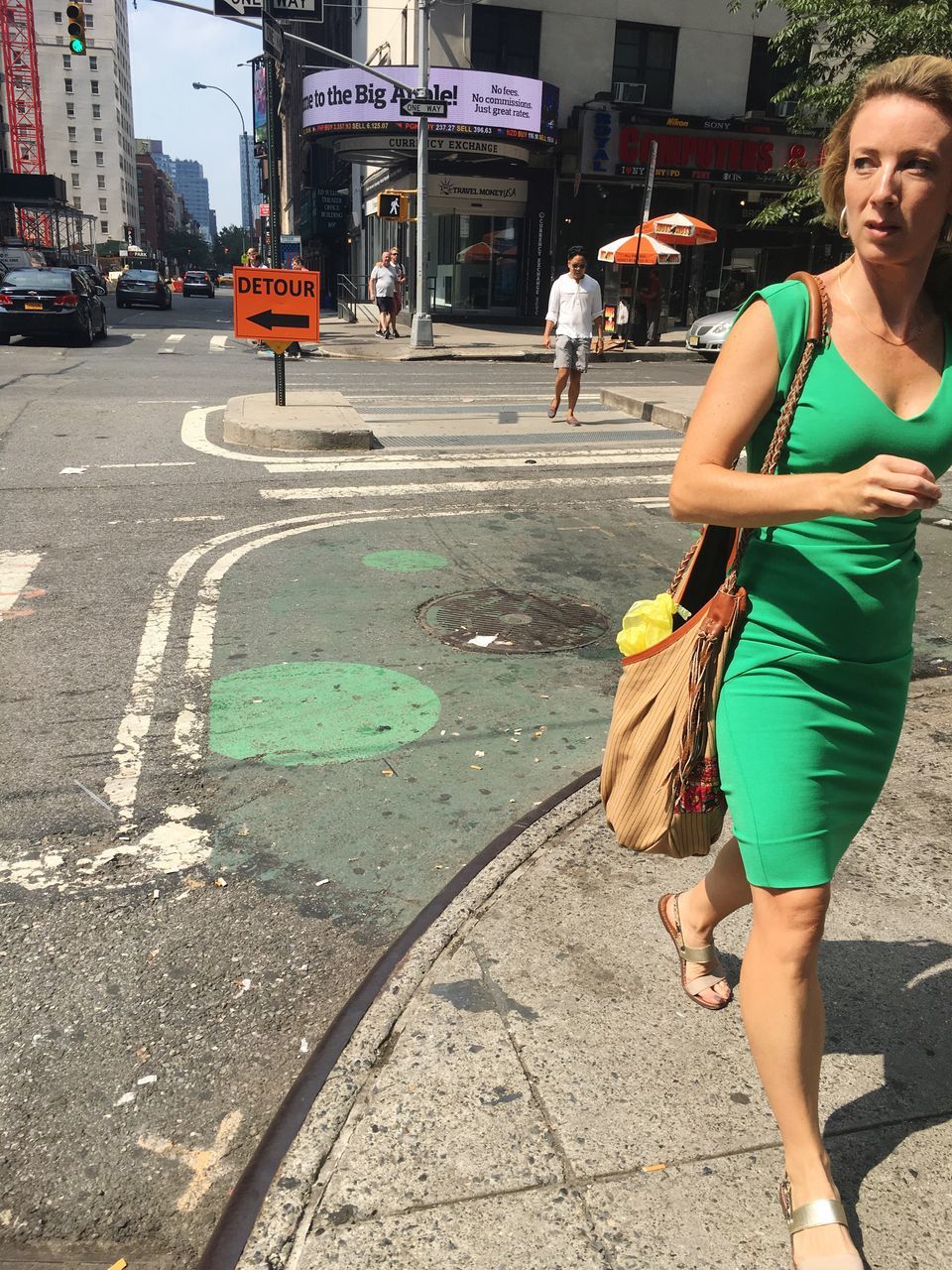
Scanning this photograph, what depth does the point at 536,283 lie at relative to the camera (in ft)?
107

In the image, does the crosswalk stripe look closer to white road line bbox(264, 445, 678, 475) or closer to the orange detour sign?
white road line bbox(264, 445, 678, 475)

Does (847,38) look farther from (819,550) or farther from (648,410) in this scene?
(819,550)

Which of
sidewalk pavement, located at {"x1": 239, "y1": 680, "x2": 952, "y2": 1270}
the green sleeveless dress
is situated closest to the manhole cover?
sidewalk pavement, located at {"x1": 239, "y1": 680, "x2": 952, "y2": 1270}

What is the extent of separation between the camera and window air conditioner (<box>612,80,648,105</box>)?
30320 mm

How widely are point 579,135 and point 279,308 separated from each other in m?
21.3

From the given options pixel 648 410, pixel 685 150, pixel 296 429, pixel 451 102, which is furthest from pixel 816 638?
pixel 685 150

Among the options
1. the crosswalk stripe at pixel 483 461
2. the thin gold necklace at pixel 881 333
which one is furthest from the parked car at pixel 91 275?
the thin gold necklace at pixel 881 333

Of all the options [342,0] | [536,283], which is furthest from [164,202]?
[536,283]

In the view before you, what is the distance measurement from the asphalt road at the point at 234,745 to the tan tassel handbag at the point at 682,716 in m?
1.09

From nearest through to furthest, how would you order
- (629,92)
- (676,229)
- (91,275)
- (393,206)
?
1. (676,229)
2. (393,206)
3. (629,92)
4. (91,275)

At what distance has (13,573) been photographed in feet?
21.1

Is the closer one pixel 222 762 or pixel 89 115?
pixel 222 762

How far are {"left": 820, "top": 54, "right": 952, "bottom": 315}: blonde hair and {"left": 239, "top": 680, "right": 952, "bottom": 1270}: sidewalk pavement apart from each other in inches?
68.3

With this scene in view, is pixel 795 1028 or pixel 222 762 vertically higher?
pixel 795 1028
